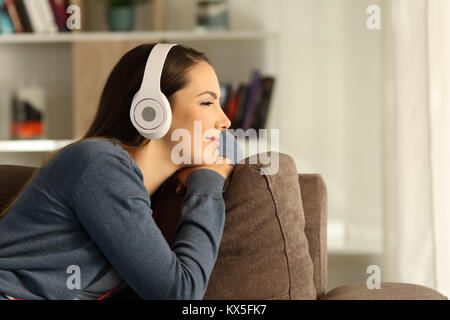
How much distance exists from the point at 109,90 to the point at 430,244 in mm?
1101

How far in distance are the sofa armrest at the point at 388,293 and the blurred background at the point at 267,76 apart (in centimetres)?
116

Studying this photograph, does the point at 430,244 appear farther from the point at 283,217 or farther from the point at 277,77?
the point at 277,77

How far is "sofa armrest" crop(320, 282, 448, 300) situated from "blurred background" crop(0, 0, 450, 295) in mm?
1157

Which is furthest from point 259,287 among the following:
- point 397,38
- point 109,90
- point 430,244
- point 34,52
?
point 34,52

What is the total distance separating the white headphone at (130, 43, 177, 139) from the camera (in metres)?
0.97

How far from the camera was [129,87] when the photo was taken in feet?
3.42

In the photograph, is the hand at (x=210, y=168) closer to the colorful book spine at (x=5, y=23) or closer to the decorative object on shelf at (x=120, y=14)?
the decorative object on shelf at (x=120, y=14)

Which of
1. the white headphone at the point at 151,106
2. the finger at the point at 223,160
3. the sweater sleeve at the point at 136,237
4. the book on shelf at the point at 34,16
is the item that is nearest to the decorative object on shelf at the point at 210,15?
the book on shelf at the point at 34,16

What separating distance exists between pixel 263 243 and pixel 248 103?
1347mm

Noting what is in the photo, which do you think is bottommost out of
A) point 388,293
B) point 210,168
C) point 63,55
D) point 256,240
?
point 388,293

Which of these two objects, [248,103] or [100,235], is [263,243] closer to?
[100,235]

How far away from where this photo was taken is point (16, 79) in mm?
2639

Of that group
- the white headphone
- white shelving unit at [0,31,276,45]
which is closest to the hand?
the white headphone

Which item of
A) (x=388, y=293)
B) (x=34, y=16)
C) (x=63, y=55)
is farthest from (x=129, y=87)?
(x=63, y=55)
